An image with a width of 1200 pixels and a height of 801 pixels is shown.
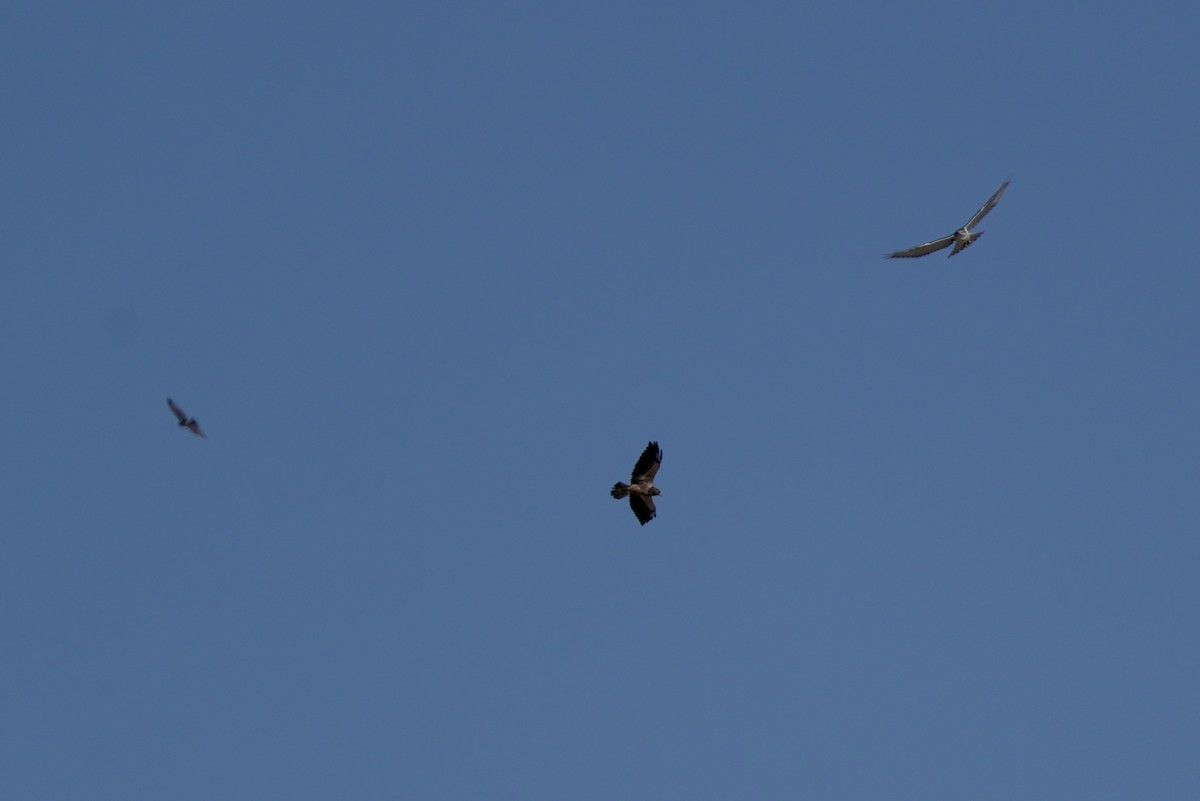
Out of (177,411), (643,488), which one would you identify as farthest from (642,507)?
(177,411)

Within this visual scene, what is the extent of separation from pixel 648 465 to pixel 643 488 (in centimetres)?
71

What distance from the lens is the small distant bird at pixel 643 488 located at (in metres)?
64.5

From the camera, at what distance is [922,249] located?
6469cm

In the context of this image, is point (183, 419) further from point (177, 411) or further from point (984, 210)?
point (984, 210)

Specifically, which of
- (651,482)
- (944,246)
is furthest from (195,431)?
(944,246)

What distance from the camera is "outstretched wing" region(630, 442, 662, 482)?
6450cm

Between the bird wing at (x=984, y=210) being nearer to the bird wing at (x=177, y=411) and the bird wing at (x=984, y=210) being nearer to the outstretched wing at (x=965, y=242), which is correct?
the outstretched wing at (x=965, y=242)

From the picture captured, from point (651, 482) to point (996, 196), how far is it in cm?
1350

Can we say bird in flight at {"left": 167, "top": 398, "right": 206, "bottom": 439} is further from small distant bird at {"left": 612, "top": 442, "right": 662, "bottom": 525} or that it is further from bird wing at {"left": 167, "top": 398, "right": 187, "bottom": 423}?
small distant bird at {"left": 612, "top": 442, "right": 662, "bottom": 525}

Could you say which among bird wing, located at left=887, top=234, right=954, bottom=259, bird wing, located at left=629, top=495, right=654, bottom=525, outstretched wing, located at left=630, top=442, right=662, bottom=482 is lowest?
bird wing, located at left=629, top=495, right=654, bottom=525

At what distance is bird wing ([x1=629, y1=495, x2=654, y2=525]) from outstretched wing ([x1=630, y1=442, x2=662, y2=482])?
60 mm

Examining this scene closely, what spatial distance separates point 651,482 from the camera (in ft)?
213

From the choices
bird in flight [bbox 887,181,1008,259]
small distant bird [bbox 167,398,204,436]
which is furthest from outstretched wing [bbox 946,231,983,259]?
small distant bird [bbox 167,398,204,436]

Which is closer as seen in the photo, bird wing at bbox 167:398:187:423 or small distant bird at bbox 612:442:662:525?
small distant bird at bbox 612:442:662:525
